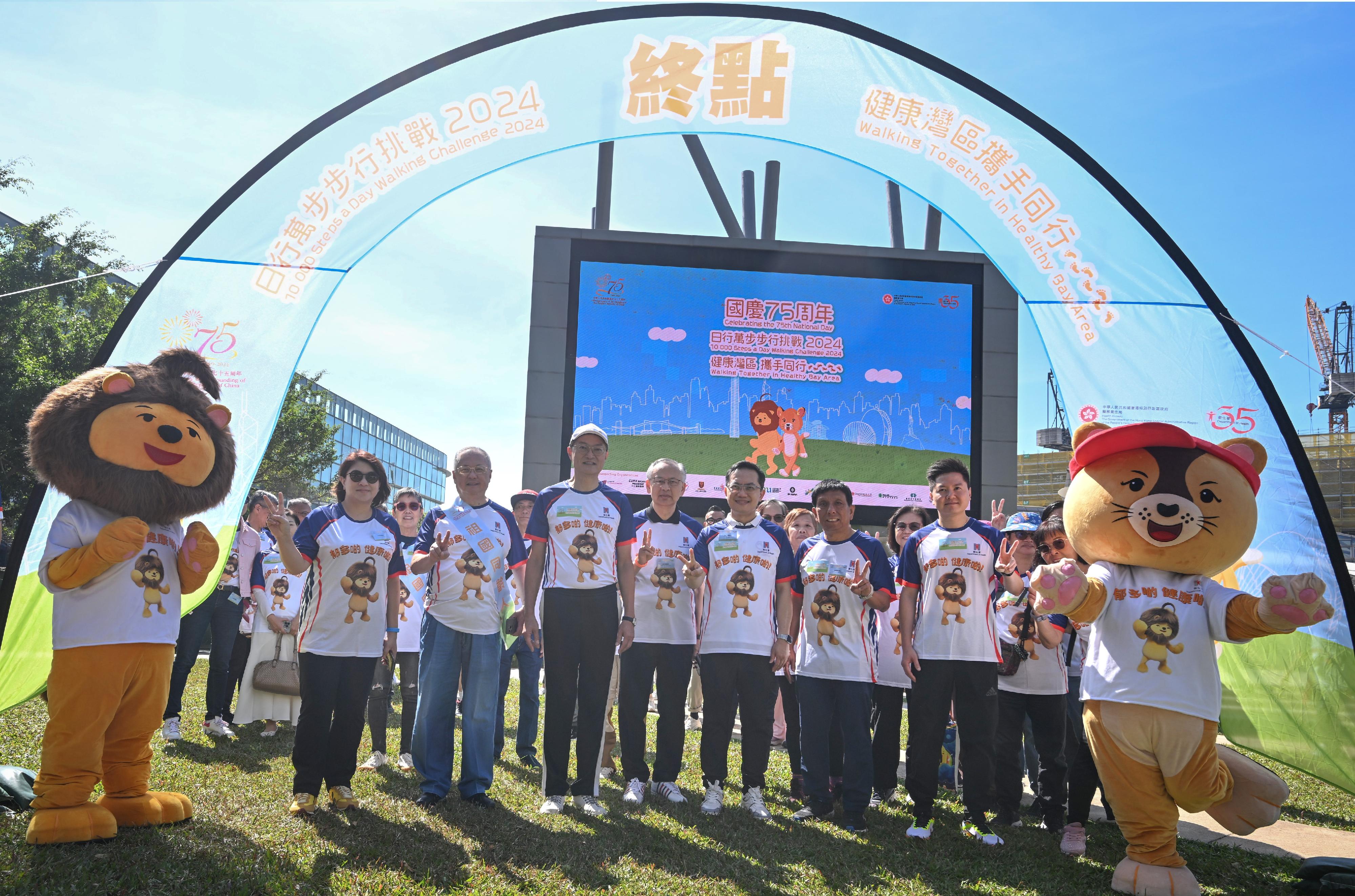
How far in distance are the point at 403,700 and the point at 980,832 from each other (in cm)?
391

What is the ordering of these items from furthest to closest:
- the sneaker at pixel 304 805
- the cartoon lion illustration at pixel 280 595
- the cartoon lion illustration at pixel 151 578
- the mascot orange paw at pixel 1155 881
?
1. the cartoon lion illustration at pixel 280 595
2. the sneaker at pixel 304 805
3. the cartoon lion illustration at pixel 151 578
4. the mascot orange paw at pixel 1155 881

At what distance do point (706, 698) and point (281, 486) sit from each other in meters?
23.8

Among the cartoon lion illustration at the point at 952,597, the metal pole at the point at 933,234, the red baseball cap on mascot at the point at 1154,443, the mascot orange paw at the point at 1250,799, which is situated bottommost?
the mascot orange paw at the point at 1250,799

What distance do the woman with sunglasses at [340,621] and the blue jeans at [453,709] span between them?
30 cm

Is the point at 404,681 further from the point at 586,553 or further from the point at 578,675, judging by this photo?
the point at 586,553

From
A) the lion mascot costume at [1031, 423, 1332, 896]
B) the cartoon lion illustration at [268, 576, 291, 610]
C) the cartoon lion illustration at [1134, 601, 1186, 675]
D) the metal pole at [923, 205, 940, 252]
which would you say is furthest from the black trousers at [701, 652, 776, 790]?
the metal pole at [923, 205, 940, 252]

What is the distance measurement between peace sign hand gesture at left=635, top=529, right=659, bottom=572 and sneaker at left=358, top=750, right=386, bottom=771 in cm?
223

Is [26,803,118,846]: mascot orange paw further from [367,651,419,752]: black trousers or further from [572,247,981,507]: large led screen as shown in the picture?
[572,247,981,507]: large led screen

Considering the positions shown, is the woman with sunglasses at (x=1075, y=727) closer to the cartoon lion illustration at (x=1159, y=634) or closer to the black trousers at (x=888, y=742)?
the cartoon lion illustration at (x=1159, y=634)

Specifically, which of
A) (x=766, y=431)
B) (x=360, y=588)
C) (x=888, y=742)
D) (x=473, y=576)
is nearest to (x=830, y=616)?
(x=888, y=742)

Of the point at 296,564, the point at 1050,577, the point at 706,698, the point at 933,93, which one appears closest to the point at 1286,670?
the point at 1050,577

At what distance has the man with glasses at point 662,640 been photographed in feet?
17.4

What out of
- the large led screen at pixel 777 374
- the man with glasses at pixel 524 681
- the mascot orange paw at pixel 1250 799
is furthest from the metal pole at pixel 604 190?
the mascot orange paw at pixel 1250 799

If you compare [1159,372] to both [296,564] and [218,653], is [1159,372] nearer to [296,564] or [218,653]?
[296,564]
